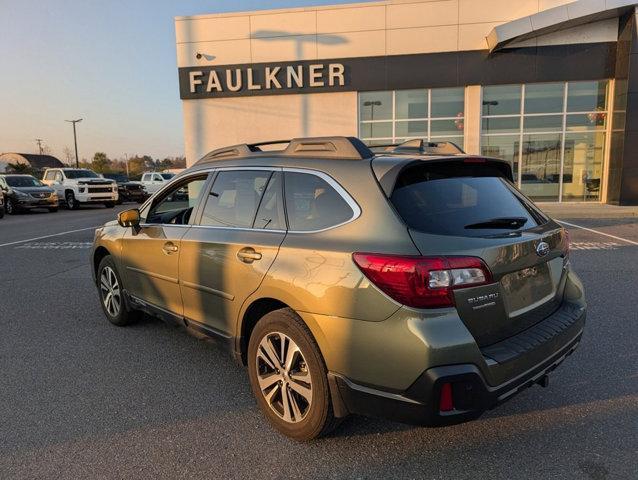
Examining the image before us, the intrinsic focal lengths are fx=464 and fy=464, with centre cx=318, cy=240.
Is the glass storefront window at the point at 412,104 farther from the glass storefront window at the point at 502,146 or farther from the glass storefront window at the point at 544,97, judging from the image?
the glass storefront window at the point at 544,97

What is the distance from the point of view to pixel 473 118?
55.6 feet

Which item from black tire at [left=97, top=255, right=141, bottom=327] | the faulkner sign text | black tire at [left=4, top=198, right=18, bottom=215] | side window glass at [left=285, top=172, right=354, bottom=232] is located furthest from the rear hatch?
black tire at [left=4, top=198, right=18, bottom=215]

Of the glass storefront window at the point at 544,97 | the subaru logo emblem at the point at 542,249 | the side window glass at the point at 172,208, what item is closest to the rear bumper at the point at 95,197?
the glass storefront window at the point at 544,97

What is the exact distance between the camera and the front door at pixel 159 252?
3832mm

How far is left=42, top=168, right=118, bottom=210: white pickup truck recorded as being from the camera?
2322cm

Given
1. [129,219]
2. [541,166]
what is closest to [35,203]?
[129,219]

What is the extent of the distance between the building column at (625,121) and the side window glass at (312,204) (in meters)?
17.2

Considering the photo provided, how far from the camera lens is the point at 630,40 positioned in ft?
50.9

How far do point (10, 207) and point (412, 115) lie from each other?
18497 mm

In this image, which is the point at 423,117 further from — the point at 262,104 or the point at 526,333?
the point at 526,333

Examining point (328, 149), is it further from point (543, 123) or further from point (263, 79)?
point (543, 123)

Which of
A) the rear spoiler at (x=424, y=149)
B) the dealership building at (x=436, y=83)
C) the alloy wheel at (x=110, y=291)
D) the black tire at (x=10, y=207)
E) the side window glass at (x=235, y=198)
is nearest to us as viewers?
the rear spoiler at (x=424, y=149)

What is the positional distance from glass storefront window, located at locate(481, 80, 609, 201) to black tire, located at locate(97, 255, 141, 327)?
50.0 feet

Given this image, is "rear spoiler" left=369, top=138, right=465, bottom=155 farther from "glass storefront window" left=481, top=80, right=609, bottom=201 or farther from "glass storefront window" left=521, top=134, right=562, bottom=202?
"glass storefront window" left=521, top=134, right=562, bottom=202
